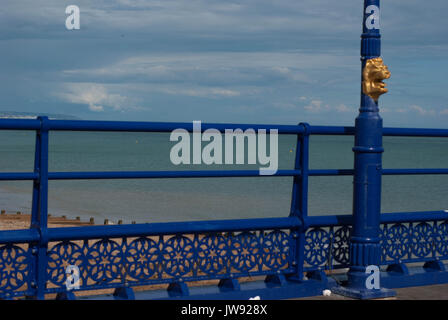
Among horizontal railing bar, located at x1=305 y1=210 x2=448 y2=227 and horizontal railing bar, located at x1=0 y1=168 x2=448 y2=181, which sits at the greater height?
horizontal railing bar, located at x1=0 y1=168 x2=448 y2=181

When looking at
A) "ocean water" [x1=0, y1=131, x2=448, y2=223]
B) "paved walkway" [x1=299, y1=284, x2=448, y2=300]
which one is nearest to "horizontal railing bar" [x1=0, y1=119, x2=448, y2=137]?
"paved walkway" [x1=299, y1=284, x2=448, y2=300]

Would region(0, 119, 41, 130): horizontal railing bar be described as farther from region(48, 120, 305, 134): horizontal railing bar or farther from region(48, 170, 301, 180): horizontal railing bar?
region(48, 170, 301, 180): horizontal railing bar

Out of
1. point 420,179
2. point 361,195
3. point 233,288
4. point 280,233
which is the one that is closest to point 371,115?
point 361,195

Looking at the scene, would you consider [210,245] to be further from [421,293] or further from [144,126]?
[421,293]

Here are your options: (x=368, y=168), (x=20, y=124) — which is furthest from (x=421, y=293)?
(x=20, y=124)

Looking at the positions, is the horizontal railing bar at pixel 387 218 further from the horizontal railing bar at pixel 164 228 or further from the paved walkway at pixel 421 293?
the paved walkway at pixel 421 293

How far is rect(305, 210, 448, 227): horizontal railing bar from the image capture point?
22.1ft

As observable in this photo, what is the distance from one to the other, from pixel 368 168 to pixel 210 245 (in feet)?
4.99

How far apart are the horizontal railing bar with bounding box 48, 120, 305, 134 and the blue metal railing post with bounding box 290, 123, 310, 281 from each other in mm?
115

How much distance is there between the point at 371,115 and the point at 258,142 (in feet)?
3.33

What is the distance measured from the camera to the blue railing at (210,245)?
18.4 ft

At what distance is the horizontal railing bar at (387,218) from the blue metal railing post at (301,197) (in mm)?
95

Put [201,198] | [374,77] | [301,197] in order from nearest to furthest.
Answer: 1. [374,77]
2. [301,197]
3. [201,198]

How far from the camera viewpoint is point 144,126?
19.6 feet
